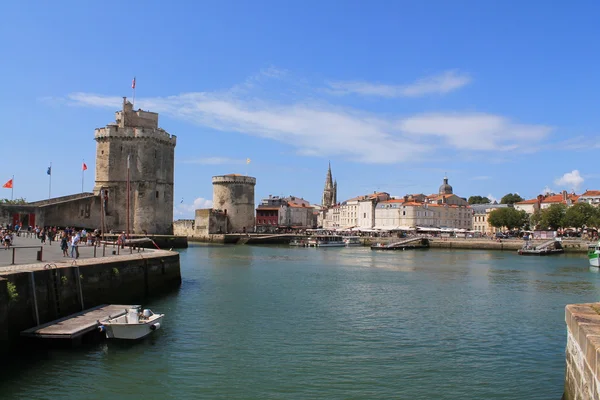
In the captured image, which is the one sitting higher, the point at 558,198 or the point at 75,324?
the point at 558,198

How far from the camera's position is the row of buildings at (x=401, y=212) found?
104m

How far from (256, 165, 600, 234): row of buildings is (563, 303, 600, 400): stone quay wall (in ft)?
280

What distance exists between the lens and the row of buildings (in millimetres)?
104250

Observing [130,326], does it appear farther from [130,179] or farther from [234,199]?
[234,199]

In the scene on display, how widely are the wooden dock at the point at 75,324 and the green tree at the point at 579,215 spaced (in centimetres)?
8018

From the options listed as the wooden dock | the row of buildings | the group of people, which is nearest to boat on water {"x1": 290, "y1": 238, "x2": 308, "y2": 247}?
the row of buildings

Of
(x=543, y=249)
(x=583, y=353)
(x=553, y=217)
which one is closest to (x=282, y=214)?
(x=553, y=217)

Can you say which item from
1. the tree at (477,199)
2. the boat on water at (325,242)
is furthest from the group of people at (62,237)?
the tree at (477,199)

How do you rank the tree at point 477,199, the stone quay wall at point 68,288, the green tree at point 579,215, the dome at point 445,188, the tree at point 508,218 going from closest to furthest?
the stone quay wall at point 68,288 < the green tree at point 579,215 < the tree at point 508,218 < the dome at point 445,188 < the tree at point 477,199

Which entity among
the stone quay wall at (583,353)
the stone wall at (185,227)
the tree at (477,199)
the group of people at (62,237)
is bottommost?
the stone quay wall at (583,353)

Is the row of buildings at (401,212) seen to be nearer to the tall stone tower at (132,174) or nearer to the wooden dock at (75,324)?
the tall stone tower at (132,174)

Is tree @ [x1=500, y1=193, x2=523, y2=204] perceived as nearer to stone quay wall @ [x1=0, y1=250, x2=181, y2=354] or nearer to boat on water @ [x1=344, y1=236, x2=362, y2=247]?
boat on water @ [x1=344, y1=236, x2=362, y2=247]

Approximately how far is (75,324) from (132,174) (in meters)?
43.6

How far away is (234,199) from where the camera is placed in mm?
83125
